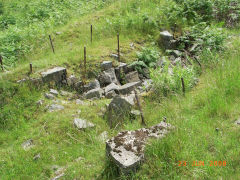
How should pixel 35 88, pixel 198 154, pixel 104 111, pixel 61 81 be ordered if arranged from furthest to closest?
pixel 61 81
pixel 35 88
pixel 104 111
pixel 198 154

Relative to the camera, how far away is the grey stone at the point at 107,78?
775 cm

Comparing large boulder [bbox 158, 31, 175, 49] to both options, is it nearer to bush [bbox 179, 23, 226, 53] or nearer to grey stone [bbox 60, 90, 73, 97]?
bush [bbox 179, 23, 226, 53]

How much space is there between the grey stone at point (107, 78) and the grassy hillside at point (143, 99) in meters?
0.34

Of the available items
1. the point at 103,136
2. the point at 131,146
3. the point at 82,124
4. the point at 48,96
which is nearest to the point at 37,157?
the point at 82,124

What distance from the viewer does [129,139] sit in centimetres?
379

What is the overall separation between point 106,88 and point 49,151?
9.38ft

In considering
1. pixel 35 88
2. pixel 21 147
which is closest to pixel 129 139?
pixel 21 147

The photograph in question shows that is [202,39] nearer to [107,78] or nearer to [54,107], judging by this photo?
[107,78]

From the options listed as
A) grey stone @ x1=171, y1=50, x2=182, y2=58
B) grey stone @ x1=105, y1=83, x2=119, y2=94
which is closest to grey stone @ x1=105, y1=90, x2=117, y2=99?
grey stone @ x1=105, y1=83, x2=119, y2=94

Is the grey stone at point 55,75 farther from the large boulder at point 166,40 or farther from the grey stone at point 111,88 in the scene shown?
the large boulder at point 166,40

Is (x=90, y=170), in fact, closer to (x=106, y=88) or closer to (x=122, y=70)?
(x=106, y=88)

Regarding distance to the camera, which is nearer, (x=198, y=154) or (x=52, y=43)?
(x=198, y=154)

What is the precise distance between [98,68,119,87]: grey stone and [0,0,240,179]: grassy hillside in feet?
1.13

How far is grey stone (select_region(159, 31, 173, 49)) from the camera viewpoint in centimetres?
955
